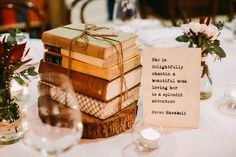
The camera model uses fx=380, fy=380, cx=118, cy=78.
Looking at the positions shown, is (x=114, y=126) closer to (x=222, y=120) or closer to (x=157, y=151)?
(x=157, y=151)

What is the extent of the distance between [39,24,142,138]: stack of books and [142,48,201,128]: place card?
0.04 m

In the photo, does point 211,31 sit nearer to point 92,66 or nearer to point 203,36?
point 203,36

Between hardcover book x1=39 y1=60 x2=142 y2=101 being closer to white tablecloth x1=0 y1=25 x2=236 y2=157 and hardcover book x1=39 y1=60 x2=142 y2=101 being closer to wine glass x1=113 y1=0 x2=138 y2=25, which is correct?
white tablecloth x1=0 y1=25 x2=236 y2=157

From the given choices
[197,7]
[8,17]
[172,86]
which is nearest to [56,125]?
[172,86]

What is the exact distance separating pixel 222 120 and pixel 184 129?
135 mm

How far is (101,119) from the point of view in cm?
100

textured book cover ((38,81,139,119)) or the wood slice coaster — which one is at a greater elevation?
textured book cover ((38,81,139,119))

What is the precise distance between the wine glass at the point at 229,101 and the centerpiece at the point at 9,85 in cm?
60

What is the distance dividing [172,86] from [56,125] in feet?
1.14

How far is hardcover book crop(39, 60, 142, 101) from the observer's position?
0.98 metres

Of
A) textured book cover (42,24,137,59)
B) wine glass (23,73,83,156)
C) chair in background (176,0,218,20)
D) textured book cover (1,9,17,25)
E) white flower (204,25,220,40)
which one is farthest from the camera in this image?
chair in background (176,0,218,20)

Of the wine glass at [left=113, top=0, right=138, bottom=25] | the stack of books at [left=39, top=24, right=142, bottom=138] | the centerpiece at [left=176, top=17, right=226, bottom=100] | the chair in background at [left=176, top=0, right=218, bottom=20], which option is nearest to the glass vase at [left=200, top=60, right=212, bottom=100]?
the centerpiece at [left=176, top=17, right=226, bottom=100]

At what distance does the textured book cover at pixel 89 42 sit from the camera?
97 centimetres

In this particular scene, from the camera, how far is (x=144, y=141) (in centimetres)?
99
